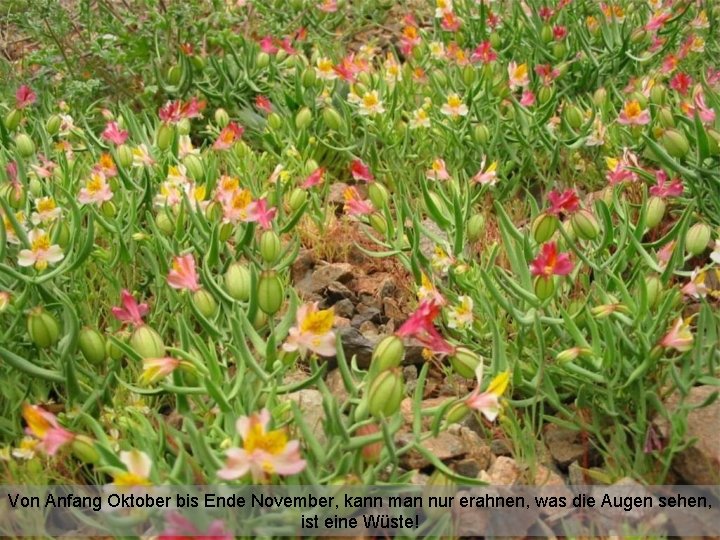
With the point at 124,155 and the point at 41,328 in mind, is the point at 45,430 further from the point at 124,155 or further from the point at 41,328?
the point at 124,155

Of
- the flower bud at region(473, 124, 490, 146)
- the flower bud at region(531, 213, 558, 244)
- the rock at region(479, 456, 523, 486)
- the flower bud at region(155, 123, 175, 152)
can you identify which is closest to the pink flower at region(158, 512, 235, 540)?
the rock at region(479, 456, 523, 486)

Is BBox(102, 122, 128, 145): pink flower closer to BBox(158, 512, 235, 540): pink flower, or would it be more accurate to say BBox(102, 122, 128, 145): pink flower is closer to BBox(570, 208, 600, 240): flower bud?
BBox(570, 208, 600, 240): flower bud

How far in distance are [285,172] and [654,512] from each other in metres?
1.41

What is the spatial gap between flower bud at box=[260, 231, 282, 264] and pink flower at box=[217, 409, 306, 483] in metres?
0.65

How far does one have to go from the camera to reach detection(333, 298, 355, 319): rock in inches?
79.7

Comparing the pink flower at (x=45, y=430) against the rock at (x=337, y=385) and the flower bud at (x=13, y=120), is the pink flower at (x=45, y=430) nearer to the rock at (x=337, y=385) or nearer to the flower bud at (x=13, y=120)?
the rock at (x=337, y=385)

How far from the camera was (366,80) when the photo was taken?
2.82 m

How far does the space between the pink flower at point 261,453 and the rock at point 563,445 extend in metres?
0.65

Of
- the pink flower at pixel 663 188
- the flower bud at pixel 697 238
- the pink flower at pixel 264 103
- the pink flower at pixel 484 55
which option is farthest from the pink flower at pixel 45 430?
the pink flower at pixel 484 55

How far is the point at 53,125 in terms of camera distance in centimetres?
257

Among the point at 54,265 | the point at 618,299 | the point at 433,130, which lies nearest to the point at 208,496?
the point at 54,265

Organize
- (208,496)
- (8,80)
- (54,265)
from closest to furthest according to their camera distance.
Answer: (208,496)
(54,265)
(8,80)

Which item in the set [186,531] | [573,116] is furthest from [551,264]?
[573,116]

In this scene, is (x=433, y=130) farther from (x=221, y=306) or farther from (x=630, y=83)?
(x=221, y=306)
